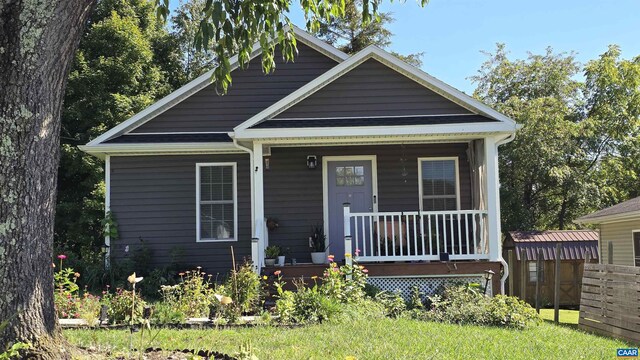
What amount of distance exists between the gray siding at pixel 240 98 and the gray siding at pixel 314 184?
1.41m

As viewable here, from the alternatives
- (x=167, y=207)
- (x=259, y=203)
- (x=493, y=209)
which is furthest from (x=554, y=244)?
(x=167, y=207)

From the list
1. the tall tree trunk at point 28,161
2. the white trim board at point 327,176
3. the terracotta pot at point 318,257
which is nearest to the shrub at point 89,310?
the tall tree trunk at point 28,161

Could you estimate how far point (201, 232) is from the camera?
12.3m

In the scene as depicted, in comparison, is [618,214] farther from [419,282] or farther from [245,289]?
[245,289]

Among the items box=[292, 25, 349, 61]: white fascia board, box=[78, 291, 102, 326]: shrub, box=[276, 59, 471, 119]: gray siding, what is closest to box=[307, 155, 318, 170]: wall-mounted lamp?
→ box=[276, 59, 471, 119]: gray siding

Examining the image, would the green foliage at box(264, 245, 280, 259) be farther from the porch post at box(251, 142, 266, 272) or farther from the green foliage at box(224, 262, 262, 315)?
the green foliage at box(224, 262, 262, 315)

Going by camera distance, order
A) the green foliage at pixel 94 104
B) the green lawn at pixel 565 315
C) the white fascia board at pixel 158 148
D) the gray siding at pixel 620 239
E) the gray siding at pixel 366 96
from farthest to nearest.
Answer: the green foliage at pixel 94 104
the gray siding at pixel 620 239
the green lawn at pixel 565 315
the white fascia board at pixel 158 148
the gray siding at pixel 366 96

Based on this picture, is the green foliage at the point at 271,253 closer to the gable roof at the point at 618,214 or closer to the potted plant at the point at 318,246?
the potted plant at the point at 318,246

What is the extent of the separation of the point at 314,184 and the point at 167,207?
10.6ft

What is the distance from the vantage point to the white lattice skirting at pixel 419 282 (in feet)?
33.4

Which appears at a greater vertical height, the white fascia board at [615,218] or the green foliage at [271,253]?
the white fascia board at [615,218]

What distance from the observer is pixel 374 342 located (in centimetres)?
611

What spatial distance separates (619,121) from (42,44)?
25073mm

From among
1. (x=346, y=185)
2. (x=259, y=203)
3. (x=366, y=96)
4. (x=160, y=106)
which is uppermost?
(x=160, y=106)
